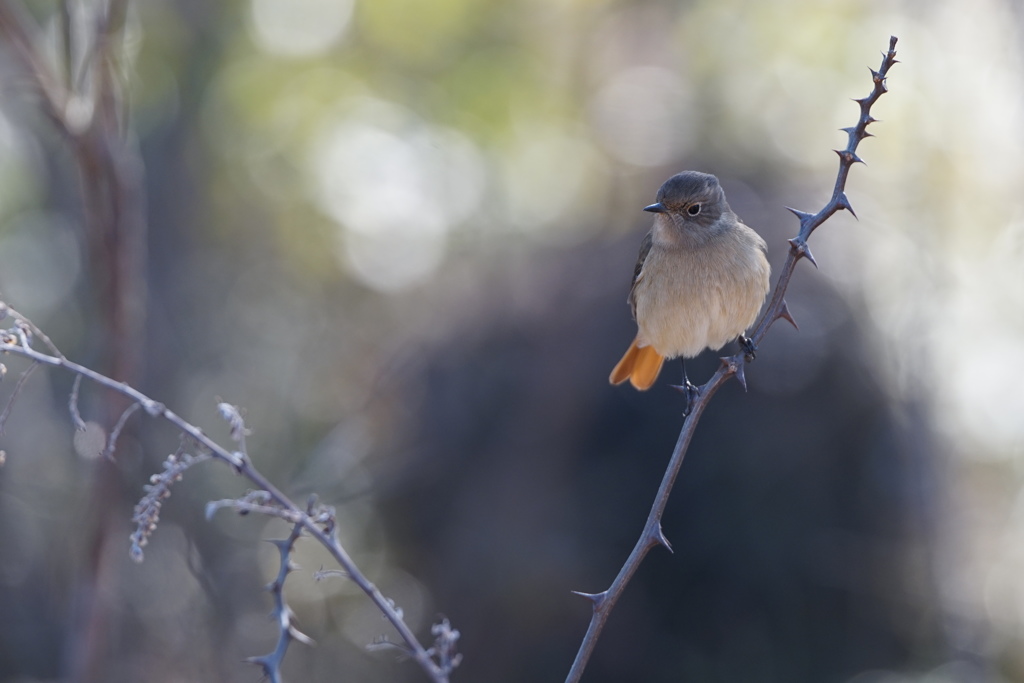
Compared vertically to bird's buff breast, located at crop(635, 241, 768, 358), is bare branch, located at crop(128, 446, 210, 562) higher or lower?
lower

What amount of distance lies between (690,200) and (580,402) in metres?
3.30

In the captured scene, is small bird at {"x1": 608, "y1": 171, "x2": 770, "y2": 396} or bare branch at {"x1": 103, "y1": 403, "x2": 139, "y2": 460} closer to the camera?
bare branch at {"x1": 103, "y1": 403, "x2": 139, "y2": 460}

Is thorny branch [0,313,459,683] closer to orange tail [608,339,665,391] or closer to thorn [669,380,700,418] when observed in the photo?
thorn [669,380,700,418]

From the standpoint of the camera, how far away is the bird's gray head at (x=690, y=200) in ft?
13.6

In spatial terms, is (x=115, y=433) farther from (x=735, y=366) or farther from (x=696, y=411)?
(x=735, y=366)

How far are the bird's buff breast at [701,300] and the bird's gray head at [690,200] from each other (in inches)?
6.2

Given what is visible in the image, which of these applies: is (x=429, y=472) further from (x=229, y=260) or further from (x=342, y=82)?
(x=342, y=82)

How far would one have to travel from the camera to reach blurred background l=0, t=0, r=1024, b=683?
645cm

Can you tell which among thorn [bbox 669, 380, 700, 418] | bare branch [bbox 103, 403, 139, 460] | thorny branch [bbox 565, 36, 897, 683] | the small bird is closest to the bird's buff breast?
the small bird

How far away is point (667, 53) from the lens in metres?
9.25

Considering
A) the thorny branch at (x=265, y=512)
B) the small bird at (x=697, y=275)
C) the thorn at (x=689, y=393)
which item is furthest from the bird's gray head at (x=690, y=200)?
the thorny branch at (x=265, y=512)

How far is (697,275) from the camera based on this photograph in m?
4.09

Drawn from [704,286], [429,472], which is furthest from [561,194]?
[704,286]

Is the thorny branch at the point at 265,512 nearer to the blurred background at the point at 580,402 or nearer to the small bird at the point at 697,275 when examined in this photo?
the small bird at the point at 697,275
